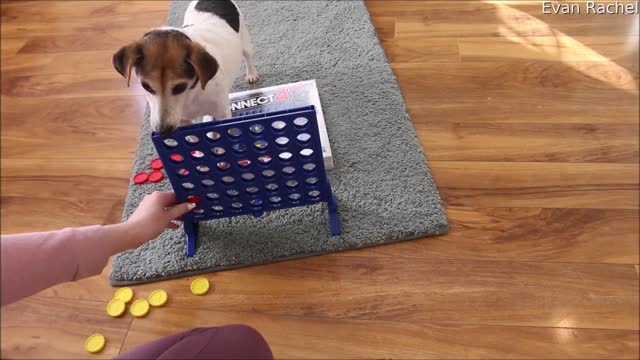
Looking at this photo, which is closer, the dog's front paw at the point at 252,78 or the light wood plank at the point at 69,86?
the dog's front paw at the point at 252,78

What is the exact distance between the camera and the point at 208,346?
31.2 inches

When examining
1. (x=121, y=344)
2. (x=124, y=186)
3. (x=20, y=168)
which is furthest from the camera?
(x=20, y=168)

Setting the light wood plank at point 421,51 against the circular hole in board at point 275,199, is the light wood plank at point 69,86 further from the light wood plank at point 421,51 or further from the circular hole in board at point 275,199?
the light wood plank at point 421,51

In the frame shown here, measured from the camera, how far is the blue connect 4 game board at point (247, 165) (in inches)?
43.5

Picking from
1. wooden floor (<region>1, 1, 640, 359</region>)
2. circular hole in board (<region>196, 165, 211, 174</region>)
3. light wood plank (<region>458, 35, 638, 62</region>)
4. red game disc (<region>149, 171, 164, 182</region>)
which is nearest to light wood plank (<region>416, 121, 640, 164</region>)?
wooden floor (<region>1, 1, 640, 359</region>)

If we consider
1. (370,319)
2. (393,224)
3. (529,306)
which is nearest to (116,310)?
(370,319)

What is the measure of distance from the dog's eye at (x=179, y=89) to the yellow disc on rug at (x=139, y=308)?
54 centimetres

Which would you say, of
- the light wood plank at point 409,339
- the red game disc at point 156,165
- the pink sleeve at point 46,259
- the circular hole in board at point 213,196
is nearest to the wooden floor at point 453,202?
the light wood plank at point 409,339

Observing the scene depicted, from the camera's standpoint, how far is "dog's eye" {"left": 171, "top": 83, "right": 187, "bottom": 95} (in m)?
1.16

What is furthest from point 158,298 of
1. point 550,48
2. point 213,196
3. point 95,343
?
point 550,48

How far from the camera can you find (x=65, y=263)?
0.81 m

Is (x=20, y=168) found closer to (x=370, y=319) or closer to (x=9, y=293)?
(x=9, y=293)

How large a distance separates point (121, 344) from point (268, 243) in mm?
439

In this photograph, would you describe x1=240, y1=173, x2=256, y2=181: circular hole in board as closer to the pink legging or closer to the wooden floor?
the wooden floor
